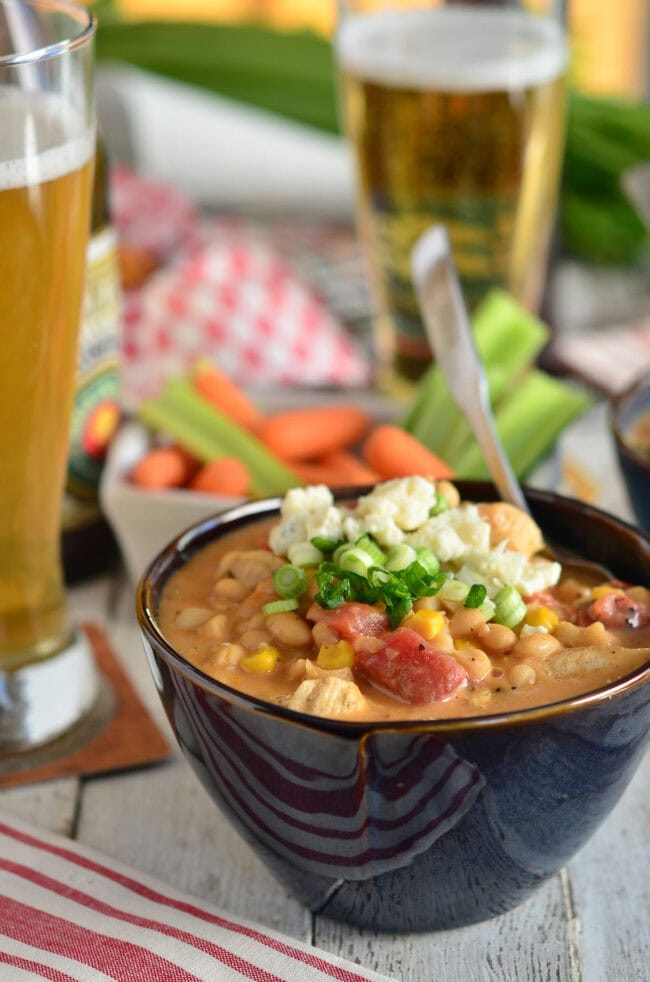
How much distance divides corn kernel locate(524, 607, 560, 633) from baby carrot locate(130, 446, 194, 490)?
0.81m

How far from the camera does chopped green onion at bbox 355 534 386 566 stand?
4.28 ft

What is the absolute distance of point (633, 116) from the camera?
3012mm

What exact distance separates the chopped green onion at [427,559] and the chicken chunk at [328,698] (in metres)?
0.17

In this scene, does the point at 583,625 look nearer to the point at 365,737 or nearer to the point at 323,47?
the point at 365,737

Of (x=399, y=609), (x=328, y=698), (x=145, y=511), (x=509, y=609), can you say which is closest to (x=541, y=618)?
(x=509, y=609)

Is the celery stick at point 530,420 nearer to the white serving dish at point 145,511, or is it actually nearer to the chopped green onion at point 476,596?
Result: the white serving dish at point 145,511

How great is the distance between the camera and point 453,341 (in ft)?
5.65

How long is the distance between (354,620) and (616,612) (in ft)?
0.86

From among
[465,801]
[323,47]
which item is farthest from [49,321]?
[323,47]

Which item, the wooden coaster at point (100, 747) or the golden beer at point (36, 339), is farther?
the wooden coaster at point (100, 747)

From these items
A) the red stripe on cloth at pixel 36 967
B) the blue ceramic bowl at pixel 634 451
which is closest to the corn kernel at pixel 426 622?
the red stripe on cloth at pixel 36 967

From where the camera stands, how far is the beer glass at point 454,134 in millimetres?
2309

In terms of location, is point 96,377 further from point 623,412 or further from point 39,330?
point 623,412

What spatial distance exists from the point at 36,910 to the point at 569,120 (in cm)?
227
